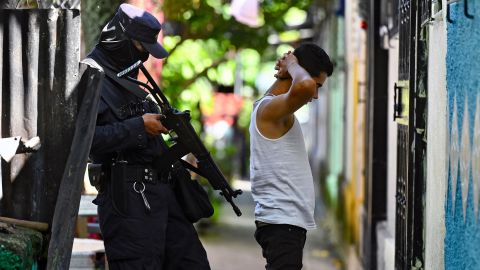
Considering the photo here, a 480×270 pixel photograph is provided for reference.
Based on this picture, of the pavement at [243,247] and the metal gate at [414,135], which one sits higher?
the metal gate at [414,135]

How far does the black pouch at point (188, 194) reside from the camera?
6.21m

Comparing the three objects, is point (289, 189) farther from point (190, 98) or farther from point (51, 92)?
point (190, 98)

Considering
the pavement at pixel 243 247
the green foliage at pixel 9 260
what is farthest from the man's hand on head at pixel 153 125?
the pavement at pixel 243 247

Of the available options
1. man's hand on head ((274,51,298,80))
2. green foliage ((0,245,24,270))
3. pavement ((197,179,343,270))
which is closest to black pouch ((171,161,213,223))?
man's hand on head ((274,51,298,80))

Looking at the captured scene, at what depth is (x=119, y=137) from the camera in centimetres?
580

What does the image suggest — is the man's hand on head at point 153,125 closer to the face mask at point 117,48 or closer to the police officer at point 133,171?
the police officer at point 133,171

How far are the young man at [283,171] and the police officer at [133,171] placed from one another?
52cm

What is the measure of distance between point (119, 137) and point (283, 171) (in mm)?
870

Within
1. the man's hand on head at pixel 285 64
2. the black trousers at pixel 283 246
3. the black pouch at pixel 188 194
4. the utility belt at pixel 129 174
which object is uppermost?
the man's hand on head at pixel 285 64

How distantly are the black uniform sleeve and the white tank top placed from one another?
61cm

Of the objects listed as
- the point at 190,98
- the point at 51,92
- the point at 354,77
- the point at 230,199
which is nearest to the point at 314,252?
the point at 354,77

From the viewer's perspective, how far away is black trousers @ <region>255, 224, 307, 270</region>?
19.0 ft

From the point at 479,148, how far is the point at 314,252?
1109 cm

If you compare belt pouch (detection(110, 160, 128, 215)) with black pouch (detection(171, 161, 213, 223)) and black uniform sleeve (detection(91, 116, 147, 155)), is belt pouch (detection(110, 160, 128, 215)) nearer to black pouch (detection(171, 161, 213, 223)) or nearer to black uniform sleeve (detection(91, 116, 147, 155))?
black uniform sleeve (detection(91, 116, 147, 155))
